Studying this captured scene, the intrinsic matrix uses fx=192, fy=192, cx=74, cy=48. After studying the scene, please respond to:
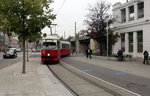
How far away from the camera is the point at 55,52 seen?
21406 millimetres

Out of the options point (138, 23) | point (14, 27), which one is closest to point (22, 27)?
point (14, 27)

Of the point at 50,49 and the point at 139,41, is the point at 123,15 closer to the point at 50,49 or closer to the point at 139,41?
the point at 139,41

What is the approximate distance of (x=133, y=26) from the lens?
29.1m

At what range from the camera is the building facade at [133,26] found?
26375 millimetres

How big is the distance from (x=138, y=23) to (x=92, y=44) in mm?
26766

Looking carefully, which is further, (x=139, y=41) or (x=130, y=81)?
(x=139, y=41)

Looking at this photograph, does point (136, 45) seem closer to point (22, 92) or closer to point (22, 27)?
point (22, 27)

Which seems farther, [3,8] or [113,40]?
[113,40]

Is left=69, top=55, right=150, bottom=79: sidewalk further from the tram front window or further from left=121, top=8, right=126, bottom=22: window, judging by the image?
left=121, top=8, right=126, bottom=22: window

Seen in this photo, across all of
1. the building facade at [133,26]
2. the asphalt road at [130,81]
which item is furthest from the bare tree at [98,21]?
the asphalt road at [130,81]

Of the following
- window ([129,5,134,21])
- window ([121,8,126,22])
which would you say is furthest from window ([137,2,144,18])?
window ([121,8,126,22])

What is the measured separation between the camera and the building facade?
2638cm

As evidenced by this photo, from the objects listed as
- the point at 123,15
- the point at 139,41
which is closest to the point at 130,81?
the point at 139,41

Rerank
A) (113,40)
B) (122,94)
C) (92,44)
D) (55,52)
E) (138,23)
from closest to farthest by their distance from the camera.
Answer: (122,94) < (55,52) < (138,23) < (113,40) < (92,44)
